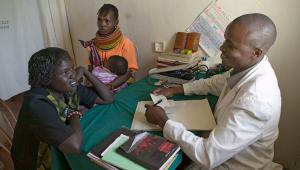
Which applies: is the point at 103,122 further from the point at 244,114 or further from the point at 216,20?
the point at 216,20

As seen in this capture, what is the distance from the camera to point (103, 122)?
121cm

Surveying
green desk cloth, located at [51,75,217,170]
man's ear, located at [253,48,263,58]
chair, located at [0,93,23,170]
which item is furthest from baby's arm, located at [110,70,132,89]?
man's ear, located at [253,48,263,58]

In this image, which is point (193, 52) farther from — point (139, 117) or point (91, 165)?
point (91, 165)

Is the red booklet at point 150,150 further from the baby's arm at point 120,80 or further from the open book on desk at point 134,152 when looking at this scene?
the baby's arm at point 120,80

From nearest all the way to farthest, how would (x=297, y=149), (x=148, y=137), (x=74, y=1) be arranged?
(x=148, y=137)
(x=297, y=149)
(x=74, y=1)

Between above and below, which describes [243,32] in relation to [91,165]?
above

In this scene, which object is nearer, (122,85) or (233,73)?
(233,73)

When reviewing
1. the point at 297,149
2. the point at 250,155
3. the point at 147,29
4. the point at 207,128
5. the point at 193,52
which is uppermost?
the point at 147,29

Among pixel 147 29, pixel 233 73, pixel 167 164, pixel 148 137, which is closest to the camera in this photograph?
pixel 167 164

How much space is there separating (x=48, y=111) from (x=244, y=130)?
0.85 metres

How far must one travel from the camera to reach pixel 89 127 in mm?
1173

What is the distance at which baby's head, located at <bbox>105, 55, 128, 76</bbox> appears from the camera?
6.03 feet

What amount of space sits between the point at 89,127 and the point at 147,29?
136 cm

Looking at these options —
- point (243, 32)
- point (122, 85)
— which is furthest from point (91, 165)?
point (122, 85)
